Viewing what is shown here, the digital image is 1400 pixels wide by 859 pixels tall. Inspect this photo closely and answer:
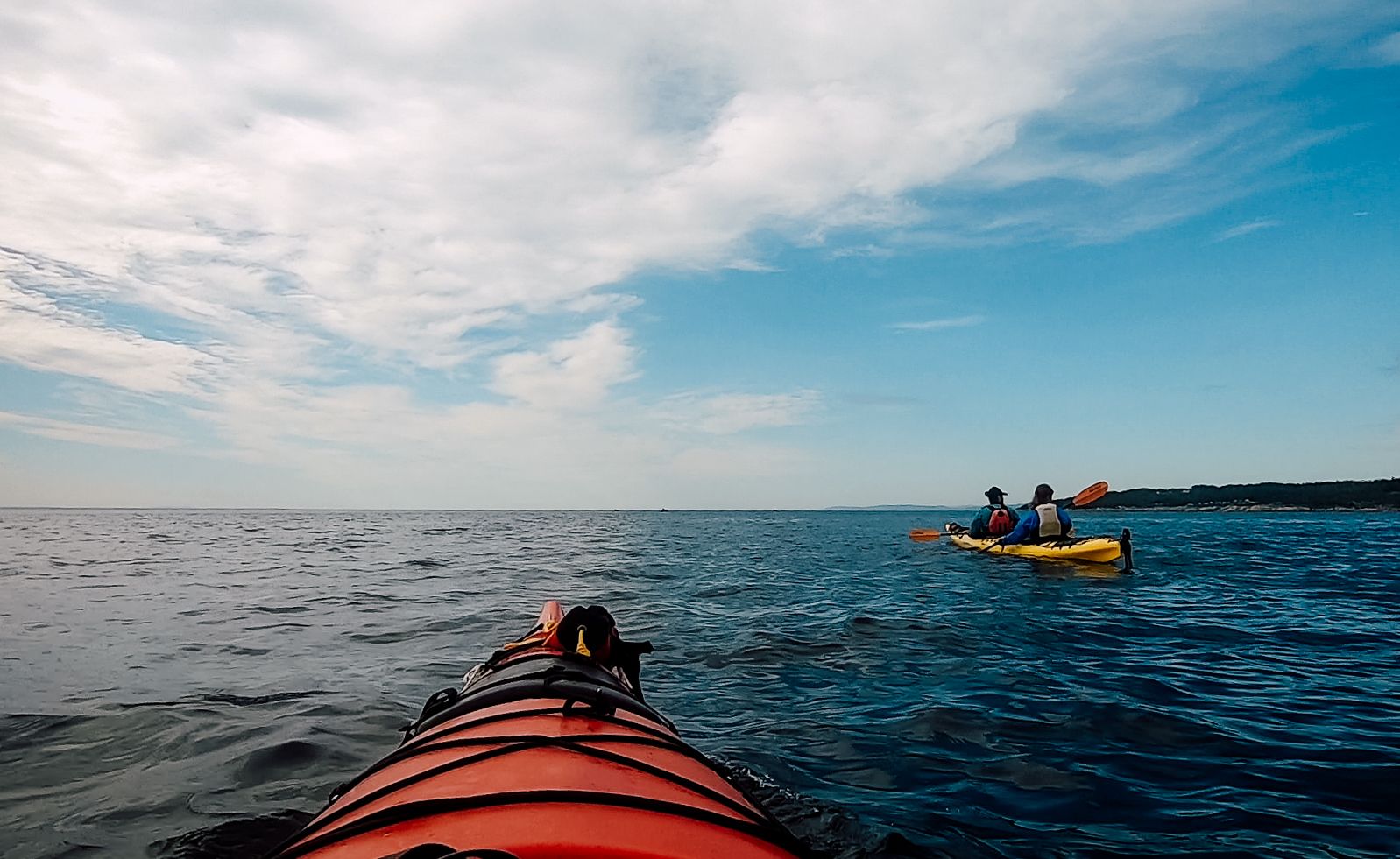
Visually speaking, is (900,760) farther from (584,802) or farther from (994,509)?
(994,509)

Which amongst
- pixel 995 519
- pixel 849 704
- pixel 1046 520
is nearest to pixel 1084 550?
pixel 1046 520

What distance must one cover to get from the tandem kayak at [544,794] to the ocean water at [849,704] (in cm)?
183

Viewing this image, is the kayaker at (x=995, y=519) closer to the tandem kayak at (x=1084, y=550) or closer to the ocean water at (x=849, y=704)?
the tandem kayak at (x=1084, y=550)

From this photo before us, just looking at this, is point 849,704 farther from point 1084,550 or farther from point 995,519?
point 995,519

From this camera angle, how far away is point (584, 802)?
221 centimetres

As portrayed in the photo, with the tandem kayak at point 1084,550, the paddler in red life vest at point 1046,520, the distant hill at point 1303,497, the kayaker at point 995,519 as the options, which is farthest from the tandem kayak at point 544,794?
the distant hill at point 1303,497

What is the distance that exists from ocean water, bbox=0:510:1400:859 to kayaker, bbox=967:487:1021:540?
8416 millimetres

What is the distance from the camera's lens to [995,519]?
80.9 ft

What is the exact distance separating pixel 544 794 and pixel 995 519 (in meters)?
24.8

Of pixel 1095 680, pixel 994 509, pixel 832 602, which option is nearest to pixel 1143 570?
pixel 994 509

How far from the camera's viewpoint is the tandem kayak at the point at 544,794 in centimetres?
201

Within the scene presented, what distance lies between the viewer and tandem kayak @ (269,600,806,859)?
201cm

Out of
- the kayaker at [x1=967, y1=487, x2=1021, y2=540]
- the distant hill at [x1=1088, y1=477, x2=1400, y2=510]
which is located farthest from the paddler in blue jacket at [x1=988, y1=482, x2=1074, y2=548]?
the distant hill at [x1=1088, y1=477, x2=1400, y2=510]

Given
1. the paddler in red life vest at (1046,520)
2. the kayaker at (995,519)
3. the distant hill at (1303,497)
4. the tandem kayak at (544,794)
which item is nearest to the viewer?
the tandem kayak at (544,794)
